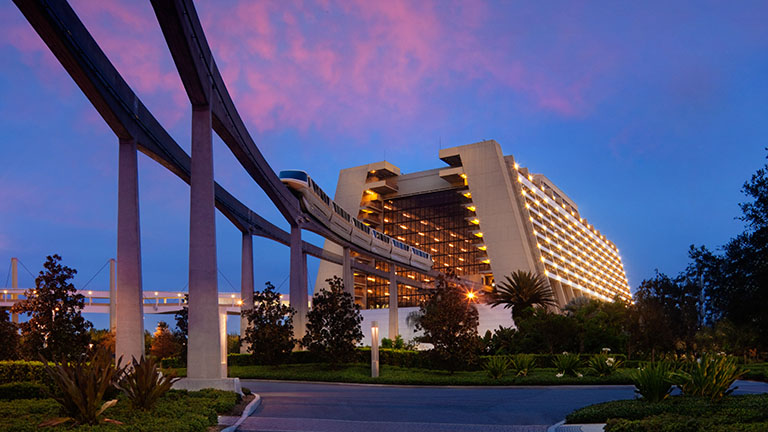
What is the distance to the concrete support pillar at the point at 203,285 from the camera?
1945cm

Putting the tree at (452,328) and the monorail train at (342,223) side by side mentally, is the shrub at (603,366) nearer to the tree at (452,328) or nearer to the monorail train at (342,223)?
the tree at (452,328)

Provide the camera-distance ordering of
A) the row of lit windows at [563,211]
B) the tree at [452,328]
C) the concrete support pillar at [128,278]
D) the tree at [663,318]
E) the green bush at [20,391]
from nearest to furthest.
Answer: the green bush at [20,391] → the concrete support pillar at [128,278] → the tree at [452,328] → the tree at [663,318] → the row of lit windows at [563,211]

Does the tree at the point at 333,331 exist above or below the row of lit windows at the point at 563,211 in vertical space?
below

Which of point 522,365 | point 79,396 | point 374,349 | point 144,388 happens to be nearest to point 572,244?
point 522,365

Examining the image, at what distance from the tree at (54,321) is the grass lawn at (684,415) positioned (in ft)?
55.0

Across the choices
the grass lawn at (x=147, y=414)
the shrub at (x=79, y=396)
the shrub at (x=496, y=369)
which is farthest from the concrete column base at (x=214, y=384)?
the shrub at (x=496, y=369)

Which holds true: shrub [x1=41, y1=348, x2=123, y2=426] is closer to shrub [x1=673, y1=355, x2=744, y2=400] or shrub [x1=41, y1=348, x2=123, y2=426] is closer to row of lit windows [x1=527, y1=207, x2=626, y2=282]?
shrub [x1=673, y1=355, x2=744, y2=400]

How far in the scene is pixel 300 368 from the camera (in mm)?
34469

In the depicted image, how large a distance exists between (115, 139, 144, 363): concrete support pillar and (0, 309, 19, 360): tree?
7.29 m

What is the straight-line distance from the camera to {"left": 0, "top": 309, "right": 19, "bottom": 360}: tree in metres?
25.8

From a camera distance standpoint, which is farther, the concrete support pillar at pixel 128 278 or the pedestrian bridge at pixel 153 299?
the pedestrian bridge at pixel 153 299

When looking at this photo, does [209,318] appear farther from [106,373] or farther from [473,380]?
[473,380]

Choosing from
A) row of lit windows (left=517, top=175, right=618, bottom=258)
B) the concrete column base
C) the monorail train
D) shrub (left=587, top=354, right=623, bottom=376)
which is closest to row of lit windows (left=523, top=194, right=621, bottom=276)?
row of lit windows (left=517, top=175, right=618, bottom=258)

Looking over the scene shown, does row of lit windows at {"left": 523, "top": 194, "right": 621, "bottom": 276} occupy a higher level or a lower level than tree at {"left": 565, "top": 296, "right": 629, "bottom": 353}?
higher
